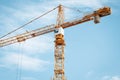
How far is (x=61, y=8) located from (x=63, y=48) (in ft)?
39.1

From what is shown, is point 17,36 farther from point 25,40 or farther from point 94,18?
point 94,18

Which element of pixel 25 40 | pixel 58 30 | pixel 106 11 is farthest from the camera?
pixel 25 40

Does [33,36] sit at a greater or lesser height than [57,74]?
greater

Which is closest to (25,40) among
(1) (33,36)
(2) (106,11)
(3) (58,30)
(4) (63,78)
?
(1) (33,36)

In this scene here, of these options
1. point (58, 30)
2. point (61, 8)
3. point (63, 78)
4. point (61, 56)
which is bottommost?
point (63, 78)

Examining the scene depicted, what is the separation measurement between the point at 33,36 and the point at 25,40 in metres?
2.84

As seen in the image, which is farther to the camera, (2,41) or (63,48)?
(2,41)

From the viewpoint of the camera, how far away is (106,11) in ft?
222

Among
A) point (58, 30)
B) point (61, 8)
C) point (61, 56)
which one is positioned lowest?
point (61, 56)

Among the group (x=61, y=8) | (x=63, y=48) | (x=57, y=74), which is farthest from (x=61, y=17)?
(x=57, y=74)

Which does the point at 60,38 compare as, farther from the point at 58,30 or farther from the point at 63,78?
the point at 63,78

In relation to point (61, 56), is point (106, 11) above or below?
above

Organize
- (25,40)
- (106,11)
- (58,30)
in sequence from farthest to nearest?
(25,40)
(58,30)
(106,11)

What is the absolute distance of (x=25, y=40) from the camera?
259ft
